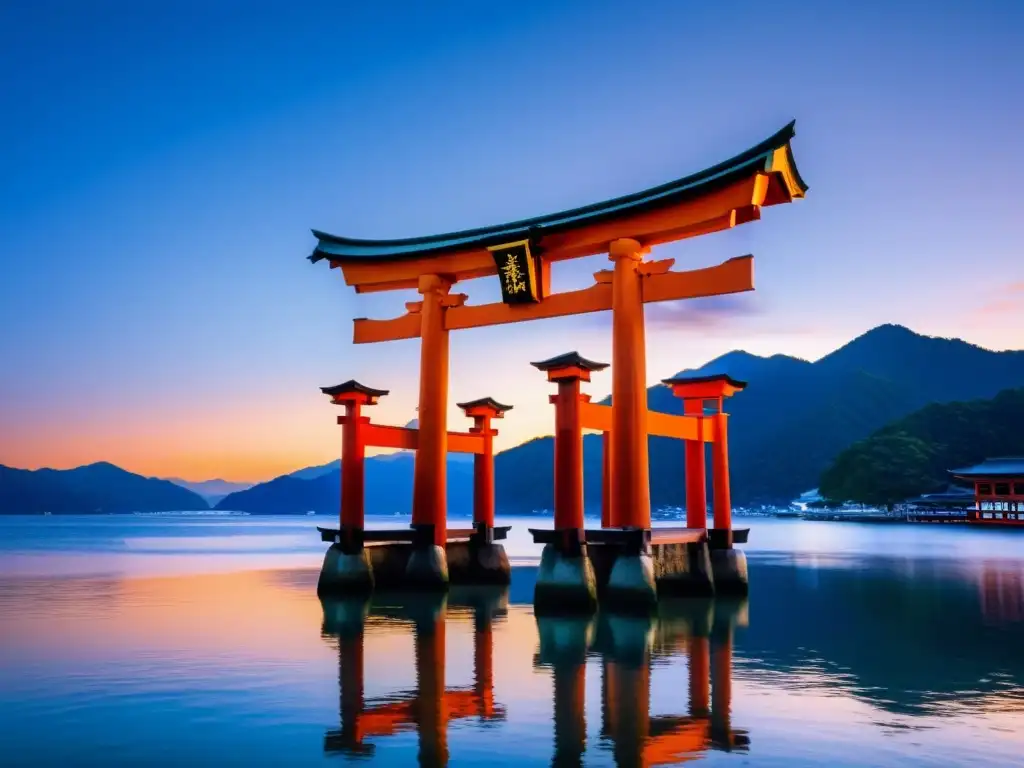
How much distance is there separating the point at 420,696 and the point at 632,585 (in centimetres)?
575

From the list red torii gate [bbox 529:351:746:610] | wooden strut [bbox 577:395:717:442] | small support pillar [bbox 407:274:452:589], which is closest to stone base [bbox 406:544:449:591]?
small support pillar [bbox 407:274:452:589]

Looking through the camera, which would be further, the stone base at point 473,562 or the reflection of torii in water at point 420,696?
the stone base at point 473,562

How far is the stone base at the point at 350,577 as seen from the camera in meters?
17.8

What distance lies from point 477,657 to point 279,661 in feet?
8.70

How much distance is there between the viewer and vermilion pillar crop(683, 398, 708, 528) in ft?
60.3

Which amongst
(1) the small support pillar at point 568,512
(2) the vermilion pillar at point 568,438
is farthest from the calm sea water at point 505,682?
(2) the vermilion pillar at point 568,438

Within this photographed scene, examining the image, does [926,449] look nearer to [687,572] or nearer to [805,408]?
[687,572]

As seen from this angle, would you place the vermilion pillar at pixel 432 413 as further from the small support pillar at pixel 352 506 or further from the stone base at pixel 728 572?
the stone base at pixel 728 572

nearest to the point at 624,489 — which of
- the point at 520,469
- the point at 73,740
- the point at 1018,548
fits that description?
the point at 73,740

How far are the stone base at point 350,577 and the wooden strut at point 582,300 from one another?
190 inches

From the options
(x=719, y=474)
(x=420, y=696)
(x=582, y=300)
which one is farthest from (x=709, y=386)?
(x=420, y=696)

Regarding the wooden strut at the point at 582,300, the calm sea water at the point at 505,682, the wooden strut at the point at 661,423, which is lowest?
the calm sea water at the point at 505,682

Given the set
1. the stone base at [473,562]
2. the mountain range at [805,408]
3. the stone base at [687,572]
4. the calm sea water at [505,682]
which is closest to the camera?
the calm sea water at [505,682]

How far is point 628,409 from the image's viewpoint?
14.5 m
